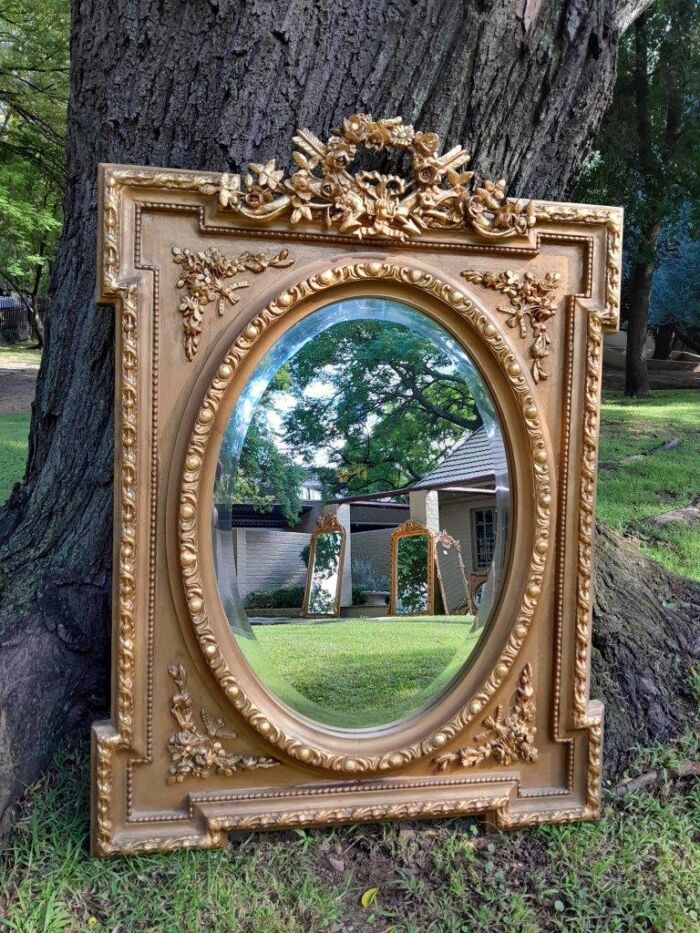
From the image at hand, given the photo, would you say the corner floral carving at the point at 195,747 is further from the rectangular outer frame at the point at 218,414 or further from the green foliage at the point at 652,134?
the green foliage at the point at 652,134

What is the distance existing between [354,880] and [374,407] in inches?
43.8

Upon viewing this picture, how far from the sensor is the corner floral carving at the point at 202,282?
1697 millimetres

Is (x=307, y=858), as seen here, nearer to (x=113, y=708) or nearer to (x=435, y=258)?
(x=113, y=708)

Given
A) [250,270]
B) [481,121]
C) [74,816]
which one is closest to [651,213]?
[481,121]

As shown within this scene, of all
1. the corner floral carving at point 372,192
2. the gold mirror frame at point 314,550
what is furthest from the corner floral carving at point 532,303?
the gold mirror frame at point 314,550

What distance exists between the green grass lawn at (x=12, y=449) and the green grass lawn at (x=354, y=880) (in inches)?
105

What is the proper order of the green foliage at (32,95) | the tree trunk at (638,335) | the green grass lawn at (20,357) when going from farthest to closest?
the green grass lawn at (20,357), the tree trunk at (638,335), the green foliage at (32,95)

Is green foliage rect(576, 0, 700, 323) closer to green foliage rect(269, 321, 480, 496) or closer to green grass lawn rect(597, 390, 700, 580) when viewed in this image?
green grass lawn rect(597, 390, 700, 580)

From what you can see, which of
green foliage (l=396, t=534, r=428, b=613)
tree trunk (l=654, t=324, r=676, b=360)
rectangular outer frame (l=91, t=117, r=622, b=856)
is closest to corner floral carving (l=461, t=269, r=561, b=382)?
rectangular outer frame (l=91, t=117, r=622, b=856)

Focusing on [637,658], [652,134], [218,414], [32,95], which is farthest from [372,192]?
[652,134]

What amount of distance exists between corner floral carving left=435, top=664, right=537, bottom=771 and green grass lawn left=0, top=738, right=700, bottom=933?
0.18m

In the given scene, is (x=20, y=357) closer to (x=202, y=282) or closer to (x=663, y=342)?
(x=663, y=342)

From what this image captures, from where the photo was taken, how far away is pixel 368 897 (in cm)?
177

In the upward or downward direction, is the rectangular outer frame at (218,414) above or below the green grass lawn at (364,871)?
above
